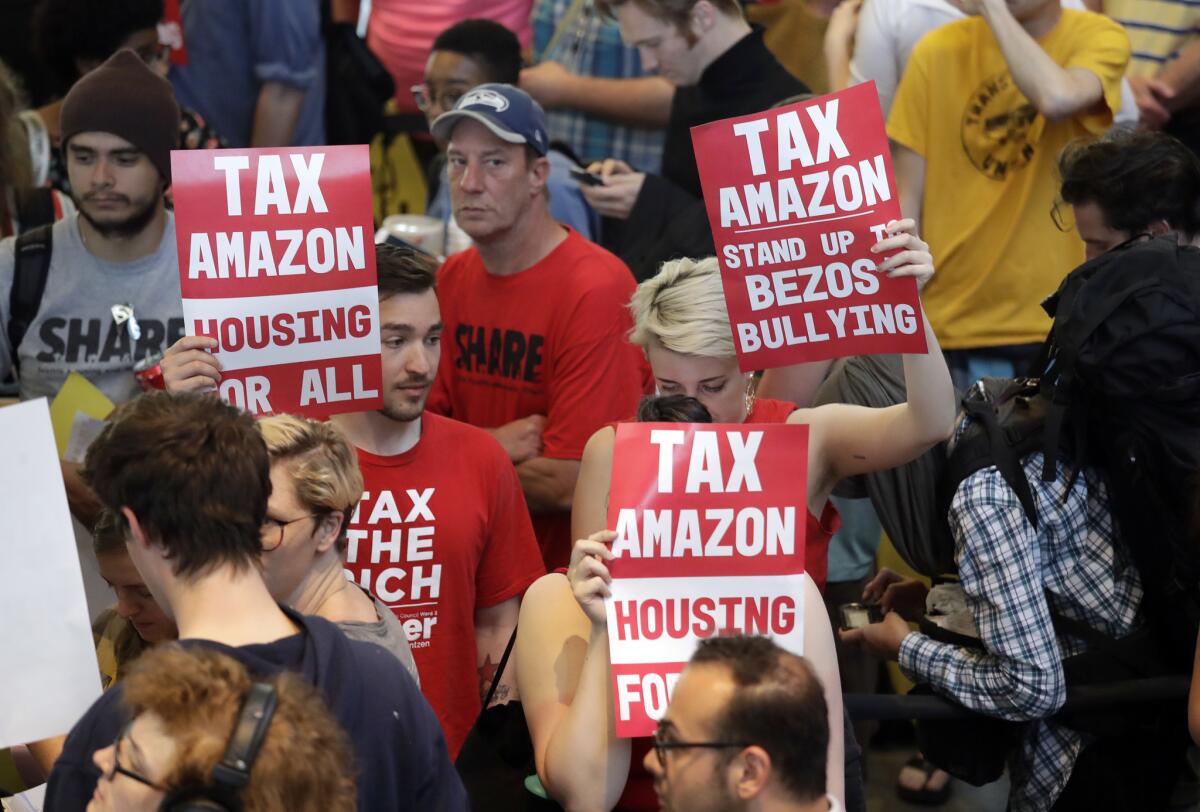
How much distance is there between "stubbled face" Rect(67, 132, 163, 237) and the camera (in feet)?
16.5

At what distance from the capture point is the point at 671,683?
125 inches

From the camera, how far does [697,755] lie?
2.63m

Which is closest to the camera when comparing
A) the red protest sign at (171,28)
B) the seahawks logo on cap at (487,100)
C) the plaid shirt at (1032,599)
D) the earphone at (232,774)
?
the earphone at (232,774)

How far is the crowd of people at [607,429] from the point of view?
2.64m

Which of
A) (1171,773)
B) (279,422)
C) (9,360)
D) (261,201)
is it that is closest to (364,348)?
(261,201)

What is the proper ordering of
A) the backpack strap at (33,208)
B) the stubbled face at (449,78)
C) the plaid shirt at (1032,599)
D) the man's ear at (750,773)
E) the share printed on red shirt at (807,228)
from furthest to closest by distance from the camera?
the stubbled face at (449,78), the backpack strap at (33,208), the plaid shirt at (1032,599), the share printed on red shirt at (807,228), the man's ear at (750,773)

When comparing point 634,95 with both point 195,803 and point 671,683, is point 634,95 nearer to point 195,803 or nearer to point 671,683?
point 671,683

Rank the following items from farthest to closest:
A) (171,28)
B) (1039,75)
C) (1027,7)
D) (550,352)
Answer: (171,28)
(1027,7)
(1039,75)
(550,352)

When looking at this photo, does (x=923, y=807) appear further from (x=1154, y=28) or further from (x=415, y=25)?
(x=415, y=25)

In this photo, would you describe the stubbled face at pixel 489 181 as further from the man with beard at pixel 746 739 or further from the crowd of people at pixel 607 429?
the man with beard at pixel 746 739

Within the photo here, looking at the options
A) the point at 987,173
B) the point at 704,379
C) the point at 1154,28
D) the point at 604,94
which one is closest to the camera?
the point at 704,379

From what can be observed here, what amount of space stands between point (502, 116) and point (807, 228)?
62.4 inches

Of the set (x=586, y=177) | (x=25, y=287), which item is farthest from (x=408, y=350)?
(x=586, y=177)

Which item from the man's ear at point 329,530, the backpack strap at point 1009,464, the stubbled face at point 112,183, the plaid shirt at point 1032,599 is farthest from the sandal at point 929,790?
the stubbled face at point 112,183
